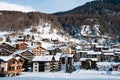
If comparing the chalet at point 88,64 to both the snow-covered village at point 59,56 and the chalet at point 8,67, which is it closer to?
the snow-covered village at point 59,56

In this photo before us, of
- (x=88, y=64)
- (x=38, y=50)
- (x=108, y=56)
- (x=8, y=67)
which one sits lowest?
(x=88, y=64)

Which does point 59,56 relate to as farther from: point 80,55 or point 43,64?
point 80,55

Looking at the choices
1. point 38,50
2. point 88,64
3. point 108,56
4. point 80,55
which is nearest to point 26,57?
point 38,50

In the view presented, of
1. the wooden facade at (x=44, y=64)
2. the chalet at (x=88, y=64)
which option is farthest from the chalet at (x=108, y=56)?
the wooden facade at (x=44, y=64)

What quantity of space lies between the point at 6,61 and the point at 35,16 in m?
79.9

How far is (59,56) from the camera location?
45.4 metres

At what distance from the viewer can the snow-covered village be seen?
34.8 meters

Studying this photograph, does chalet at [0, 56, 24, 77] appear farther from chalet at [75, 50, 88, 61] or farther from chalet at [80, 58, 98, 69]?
chalet at [75, 50, 88, 61]

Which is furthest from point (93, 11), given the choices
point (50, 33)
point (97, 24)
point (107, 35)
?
point (50, 33)

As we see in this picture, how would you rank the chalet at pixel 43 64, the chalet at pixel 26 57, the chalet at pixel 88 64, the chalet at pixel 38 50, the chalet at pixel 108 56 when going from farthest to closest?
the chalet at pixel 108 56 < the chalet at pixel 38 50 < the chalet at pixel 88 64 < the chalet at pixel 26 57 < the chalet at pixel 43 64

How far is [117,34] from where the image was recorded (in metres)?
113

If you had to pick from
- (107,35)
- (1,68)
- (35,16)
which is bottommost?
(1,68)

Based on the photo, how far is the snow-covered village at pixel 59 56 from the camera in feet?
114

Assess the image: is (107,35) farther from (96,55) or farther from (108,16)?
(96,55)
